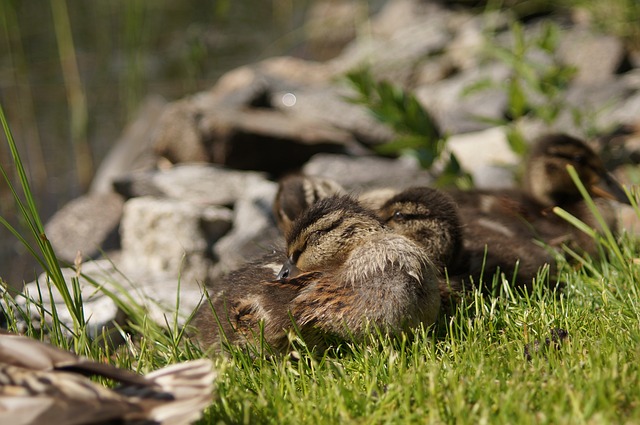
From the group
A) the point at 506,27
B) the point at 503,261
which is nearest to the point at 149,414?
the point at 503,261

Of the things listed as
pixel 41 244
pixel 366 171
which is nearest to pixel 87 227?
pixel 366 171

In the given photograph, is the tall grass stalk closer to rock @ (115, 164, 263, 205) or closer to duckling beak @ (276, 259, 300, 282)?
duckling beak @ (276, 259, 300, 282)

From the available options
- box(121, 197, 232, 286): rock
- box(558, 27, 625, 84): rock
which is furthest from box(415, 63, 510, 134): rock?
box(121, 197, 232, 286): rock

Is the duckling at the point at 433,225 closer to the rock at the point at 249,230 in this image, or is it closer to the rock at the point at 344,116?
the rock at the point at 249,230

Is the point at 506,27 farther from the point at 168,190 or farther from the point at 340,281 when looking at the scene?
the point at 340,281

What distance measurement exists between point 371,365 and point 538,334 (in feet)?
2.09

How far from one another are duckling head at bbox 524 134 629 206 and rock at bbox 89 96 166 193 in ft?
13.1

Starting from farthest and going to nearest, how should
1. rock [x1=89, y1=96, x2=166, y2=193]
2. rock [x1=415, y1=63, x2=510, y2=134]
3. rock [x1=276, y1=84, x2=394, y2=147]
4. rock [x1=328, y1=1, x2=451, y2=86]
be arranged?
rock [x1=328, y1=1, x2=451, y2=86], rock [x1=276, y1=84, x2=394, y2=147], rock [x1=89, y1=96, x2=166, y2=193], rock [x1=415, y1=63, x2=510, y2=134]

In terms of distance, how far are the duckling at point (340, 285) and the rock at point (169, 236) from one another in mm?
2208

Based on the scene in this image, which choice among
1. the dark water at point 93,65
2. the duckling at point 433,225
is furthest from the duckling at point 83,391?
the dark water at point 93,65

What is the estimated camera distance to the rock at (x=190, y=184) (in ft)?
20.9

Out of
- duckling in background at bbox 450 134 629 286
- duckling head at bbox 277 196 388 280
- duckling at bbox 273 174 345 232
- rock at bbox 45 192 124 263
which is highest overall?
duckling head at bbox 277 196 388 280

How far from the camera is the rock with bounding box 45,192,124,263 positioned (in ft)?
20.1

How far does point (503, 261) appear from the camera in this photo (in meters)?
3.95
